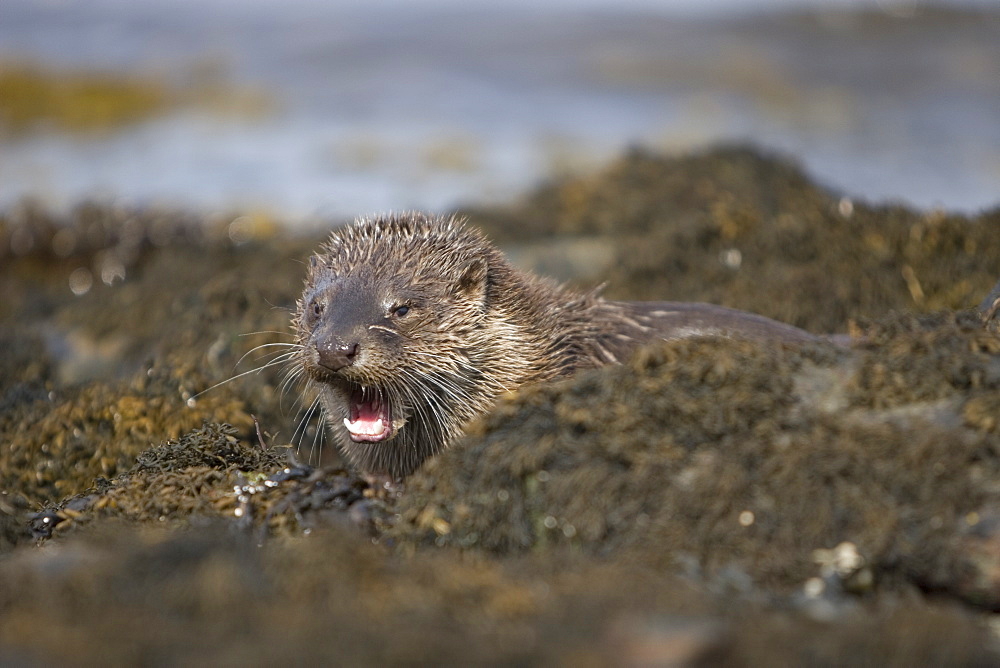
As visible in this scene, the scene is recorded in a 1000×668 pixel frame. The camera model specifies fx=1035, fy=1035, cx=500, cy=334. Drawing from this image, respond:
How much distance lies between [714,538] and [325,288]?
7.29 ft

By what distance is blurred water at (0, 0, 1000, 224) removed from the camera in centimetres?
1166

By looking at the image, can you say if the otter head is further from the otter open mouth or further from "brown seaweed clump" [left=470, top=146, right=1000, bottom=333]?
"brown seaweed clump" [left=470, top=146, right=1000, bottom=333]

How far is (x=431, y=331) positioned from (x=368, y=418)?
0.47m

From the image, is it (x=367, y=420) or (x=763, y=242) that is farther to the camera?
(x=763, y=242)

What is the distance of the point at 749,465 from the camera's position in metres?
3.20

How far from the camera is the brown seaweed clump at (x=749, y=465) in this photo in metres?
2.93

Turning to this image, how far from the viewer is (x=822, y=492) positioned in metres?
3.04

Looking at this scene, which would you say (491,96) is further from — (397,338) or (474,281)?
(397,338)

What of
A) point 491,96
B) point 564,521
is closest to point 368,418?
point 564,521

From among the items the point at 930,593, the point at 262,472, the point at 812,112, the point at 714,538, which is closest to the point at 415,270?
the point at 262,472

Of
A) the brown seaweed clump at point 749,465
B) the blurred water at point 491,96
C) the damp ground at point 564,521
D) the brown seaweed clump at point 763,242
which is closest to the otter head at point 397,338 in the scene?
the damp ground at point 564,521

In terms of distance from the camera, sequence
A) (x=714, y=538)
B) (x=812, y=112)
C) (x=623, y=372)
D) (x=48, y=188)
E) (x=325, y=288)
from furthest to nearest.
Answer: (x=812, y=112) → (x=48, y=188) → (x=325, y=288) → (x=623, y=372) → (x=714, y=538)

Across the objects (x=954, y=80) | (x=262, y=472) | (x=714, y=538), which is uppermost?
(x=954, y=80)

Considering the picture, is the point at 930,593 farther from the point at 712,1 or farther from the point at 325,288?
the point at 712,1
